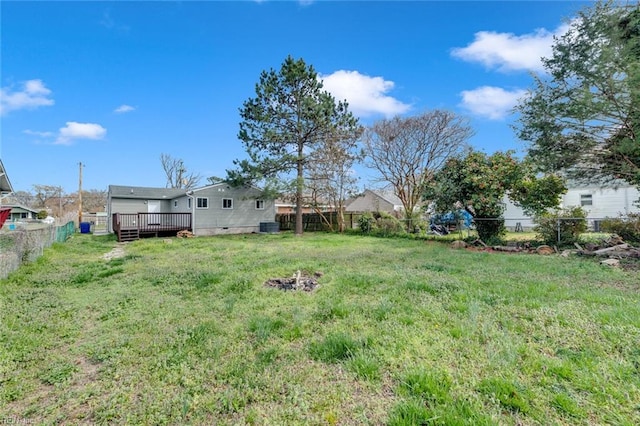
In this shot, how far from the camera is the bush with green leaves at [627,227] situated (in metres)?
9.16

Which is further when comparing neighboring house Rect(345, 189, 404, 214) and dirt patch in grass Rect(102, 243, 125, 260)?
neighboring house Rect(345, 189, 404, 214)

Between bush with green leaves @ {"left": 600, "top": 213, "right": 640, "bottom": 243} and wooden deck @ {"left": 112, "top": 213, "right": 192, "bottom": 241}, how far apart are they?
20175 millimetres

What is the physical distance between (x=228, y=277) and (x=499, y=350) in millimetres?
4821

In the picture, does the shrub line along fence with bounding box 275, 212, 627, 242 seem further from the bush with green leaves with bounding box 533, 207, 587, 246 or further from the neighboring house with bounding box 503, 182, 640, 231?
the bush with green leaves with bounding box 533, 207, 587, 246

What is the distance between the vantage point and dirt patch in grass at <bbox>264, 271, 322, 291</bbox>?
16.8ft

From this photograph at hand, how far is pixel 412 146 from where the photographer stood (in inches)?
679

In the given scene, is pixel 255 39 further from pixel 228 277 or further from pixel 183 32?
pixel 228 277

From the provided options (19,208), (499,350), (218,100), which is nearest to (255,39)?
(218,100)

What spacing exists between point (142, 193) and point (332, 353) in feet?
75.7

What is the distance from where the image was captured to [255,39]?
34.5ft

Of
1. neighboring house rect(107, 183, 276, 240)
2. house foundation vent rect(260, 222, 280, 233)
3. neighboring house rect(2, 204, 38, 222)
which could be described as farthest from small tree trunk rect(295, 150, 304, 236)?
neighboring house rect(2, 204, 38, 222)

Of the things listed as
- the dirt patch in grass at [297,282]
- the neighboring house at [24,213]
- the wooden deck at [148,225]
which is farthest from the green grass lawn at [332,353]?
the neighboring house at [24,213]

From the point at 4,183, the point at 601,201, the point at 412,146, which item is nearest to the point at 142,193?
the point at 4,183

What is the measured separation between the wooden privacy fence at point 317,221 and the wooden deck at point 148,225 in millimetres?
7941
